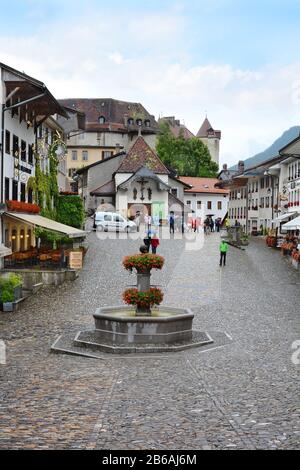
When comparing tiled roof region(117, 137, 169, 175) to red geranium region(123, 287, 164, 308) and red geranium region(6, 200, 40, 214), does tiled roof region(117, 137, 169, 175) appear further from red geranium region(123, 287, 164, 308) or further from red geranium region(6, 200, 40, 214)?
red geranium region(123, 287, 164, 308)

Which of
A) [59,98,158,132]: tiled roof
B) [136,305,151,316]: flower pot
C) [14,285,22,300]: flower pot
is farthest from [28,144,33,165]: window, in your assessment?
[59,98,158,132]: tiled roof

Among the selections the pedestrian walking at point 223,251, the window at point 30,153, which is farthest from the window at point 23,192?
the pedestrian walking at point 223,251

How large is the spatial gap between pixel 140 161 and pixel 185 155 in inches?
1295

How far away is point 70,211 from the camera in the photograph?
52.2m

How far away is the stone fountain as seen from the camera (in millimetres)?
18812

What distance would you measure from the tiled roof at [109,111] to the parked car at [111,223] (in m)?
53.9

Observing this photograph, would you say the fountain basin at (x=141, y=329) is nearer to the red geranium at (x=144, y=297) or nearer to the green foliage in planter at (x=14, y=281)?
the red geranium at (x=144, y=297)

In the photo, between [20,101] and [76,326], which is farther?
[20,101]

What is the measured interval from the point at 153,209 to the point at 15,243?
42964 millimetres

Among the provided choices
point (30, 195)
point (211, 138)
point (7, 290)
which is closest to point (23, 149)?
point (30, 195)

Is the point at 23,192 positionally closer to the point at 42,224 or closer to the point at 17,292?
the point at 42,224

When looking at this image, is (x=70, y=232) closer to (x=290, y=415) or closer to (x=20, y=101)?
(x=20, y=101)

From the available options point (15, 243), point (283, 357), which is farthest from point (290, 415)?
point (15, 243)

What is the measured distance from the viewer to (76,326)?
22.3m
